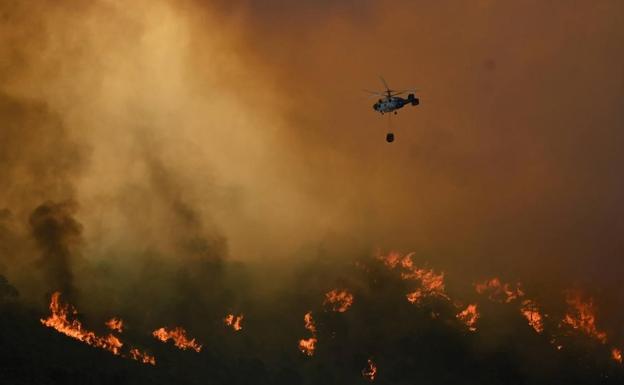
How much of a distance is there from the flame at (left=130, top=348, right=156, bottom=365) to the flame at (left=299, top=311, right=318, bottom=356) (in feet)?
108

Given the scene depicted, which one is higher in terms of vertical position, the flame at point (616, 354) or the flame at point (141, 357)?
the flame at point (616, 354)

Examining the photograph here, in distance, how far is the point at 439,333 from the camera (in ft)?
500

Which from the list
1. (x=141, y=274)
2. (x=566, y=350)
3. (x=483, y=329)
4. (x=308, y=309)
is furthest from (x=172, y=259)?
(x=566, y=350)

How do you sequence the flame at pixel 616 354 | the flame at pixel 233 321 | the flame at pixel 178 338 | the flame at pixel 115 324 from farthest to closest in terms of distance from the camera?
the flame at pixel 616 354, the flame at pixel 233 321, the flame at pixel 178 338, the flame at pixel 115 324

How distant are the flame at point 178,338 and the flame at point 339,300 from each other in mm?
35326

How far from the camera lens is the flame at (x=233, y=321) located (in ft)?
440

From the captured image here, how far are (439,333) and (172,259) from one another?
48.3 metres

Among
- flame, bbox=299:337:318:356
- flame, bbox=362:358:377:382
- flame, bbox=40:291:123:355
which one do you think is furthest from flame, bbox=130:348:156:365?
flame, bbox=362:358:377:382

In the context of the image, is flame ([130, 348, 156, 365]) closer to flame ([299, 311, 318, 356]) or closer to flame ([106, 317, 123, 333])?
flame ([106, 317, 123, 333])

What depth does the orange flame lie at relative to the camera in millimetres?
152750

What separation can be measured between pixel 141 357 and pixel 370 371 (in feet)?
142

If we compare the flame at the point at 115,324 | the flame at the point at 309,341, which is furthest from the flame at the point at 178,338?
the flame at the point at 309,341

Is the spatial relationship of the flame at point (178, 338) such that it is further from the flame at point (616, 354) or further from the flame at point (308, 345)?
the flame at point (616, 354)

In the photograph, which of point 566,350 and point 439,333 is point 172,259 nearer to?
point 439,333
